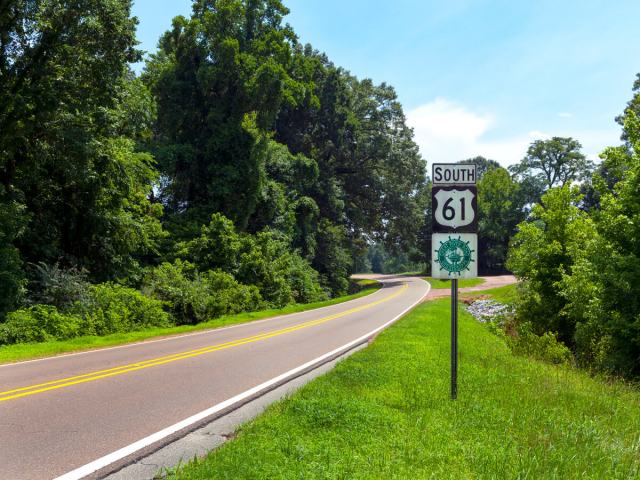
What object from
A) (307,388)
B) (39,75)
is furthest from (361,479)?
(39,75)

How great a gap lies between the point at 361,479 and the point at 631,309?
38.6ft

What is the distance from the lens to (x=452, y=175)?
7.03 m

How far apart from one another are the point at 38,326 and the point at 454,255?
42.4ft

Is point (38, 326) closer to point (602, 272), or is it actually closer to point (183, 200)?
point (602, 272)

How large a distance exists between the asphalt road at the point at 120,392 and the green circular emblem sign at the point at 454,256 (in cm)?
391

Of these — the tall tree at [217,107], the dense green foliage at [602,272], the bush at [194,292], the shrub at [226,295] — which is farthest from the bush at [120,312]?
the dense green foliage at [602,272]

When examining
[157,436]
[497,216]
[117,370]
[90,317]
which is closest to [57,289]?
[90,317]

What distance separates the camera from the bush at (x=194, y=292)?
2059 cm

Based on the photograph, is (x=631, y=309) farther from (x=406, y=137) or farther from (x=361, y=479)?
(x=406, y=137)

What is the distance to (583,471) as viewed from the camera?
15.1 feet

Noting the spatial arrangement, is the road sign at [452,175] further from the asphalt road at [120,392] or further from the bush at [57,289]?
the bush at [57,289]

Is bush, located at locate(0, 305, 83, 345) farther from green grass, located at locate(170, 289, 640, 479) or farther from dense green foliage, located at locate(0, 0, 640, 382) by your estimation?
green grass, located at locate(170, 289, 640, 479)

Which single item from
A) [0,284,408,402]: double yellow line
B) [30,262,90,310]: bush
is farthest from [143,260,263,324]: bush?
[0,284,408,402]: double yellow line

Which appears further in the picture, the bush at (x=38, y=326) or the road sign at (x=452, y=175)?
the bush at (x=38, y=326)
